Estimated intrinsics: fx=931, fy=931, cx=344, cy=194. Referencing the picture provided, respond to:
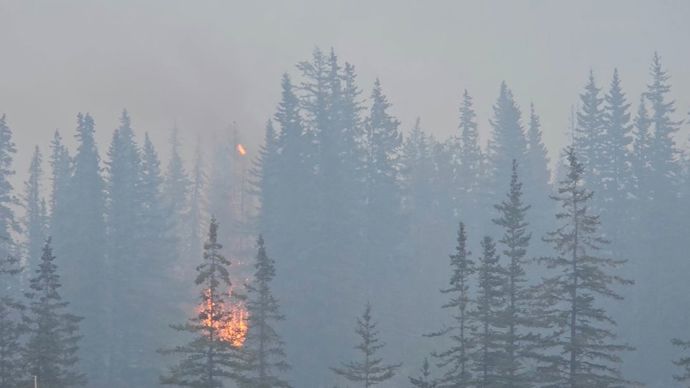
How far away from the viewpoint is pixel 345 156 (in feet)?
273

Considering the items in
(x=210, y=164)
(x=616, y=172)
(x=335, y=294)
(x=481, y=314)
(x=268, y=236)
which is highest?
(x=210, y=164)

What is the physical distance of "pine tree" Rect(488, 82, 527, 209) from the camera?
86.9 meters

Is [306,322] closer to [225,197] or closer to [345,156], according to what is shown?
[345,156]

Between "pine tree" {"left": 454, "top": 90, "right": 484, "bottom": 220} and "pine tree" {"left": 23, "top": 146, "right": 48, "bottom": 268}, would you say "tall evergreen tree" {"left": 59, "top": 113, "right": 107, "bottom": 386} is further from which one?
"pine tree" {"left": 454, "top": 90, "right": 484, "bottom": 220}

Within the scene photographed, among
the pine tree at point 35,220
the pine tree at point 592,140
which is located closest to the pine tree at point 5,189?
the pine tree at point 35,220

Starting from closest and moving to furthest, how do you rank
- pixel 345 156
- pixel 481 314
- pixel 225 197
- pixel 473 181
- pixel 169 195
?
1. pixel 481 314
2. pixel 345 156
3. pixel 473 181
4. pixel 225 197
5. pixel 169 195

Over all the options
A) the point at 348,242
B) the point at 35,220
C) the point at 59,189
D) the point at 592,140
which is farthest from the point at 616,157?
the point at 35,220

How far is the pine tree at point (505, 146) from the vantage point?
285 ft

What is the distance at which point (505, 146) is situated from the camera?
89.2 metres

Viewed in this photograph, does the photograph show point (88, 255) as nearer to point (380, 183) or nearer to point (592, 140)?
point (380, 183)

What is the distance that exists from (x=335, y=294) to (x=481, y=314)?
31.7m

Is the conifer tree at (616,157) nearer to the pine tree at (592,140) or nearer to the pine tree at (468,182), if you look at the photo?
the pine tree at (592,140)

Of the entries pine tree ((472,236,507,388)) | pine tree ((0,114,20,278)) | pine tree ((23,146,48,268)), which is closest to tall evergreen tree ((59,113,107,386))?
pine tree ((0,114,20,278))

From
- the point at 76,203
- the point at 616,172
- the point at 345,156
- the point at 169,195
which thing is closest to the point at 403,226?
the point at 345,156
